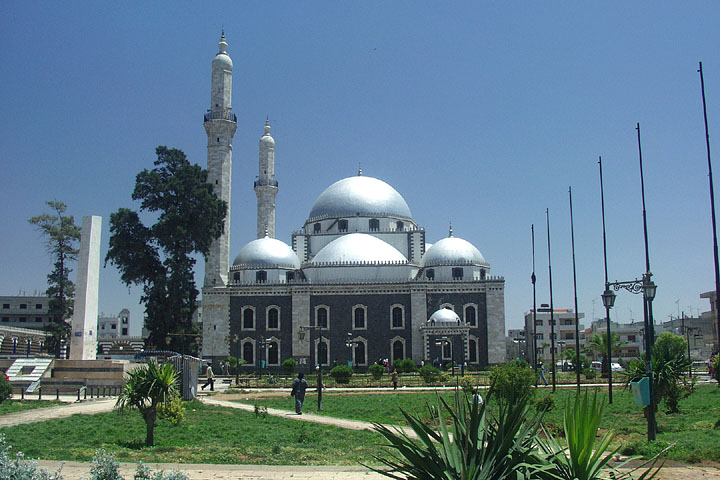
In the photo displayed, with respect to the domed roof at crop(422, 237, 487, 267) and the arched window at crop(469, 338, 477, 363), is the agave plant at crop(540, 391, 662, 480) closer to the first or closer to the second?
the arched window at crop(469, 338, 477, 363)

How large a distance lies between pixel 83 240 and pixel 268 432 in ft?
53.4

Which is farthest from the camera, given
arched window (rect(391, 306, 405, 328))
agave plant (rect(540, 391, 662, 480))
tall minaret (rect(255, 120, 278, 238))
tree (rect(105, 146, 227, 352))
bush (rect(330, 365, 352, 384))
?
tall minaret (rect(255, 120, 278, 238))

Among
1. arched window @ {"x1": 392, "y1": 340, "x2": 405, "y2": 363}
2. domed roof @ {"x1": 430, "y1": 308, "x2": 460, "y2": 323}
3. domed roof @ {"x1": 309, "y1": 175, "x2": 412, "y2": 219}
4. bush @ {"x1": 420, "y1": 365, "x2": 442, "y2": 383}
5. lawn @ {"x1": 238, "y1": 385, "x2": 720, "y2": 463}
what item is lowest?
lawn @ {"x1": 238, "y1": 385, "x2": 720, "y2": 463}

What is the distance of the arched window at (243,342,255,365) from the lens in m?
49.4

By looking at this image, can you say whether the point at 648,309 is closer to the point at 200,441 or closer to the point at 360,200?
the point at 200,441

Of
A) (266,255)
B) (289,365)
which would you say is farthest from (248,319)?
(289,365)

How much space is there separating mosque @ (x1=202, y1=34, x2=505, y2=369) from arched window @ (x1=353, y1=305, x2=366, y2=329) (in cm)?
7

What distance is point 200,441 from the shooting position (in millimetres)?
13727

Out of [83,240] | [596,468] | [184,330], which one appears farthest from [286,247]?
[596,468]

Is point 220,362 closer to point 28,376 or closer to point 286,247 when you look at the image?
point 286,247

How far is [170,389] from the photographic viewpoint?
13625 millimetres

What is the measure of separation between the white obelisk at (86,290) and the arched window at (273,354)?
70.4ft

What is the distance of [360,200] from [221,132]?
13.8 m

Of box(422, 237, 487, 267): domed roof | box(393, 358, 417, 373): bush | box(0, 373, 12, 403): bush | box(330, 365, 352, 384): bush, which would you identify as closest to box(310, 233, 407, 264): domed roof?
box(422, 237, 487, 267): domed roof
